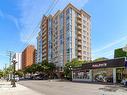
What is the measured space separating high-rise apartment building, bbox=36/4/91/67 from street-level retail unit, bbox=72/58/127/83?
3362cm

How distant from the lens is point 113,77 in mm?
44906

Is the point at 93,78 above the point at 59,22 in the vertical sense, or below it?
below

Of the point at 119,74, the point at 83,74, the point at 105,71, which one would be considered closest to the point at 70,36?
the point at 83,74

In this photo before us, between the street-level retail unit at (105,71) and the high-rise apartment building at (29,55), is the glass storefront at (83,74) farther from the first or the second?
→ the high-rise apartment building at (29,55)

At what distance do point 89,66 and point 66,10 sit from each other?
4938 cm

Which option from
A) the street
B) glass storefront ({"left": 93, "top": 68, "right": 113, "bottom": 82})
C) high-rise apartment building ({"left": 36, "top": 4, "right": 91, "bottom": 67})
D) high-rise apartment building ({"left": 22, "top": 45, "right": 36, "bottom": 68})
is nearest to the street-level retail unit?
glass storefront ({"left": 93, "top": 68, "right": 113, "bottom": 82})

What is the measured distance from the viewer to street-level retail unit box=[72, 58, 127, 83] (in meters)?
42.7

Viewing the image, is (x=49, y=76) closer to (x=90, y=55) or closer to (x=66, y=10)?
(x=90, y=55)

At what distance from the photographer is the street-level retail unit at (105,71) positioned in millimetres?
42725

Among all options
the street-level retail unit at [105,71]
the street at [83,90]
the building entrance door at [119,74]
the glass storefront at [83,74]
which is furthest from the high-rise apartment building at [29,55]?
the street at [83,90]

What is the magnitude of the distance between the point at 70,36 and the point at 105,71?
1892 inches

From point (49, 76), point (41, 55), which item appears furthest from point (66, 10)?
point (41, 55)

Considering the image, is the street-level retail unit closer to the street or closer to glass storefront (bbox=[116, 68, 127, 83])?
glass storefront (bbox=[116, 68, 127, 83])

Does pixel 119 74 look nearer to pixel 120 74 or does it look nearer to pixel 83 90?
pixel 120 74
